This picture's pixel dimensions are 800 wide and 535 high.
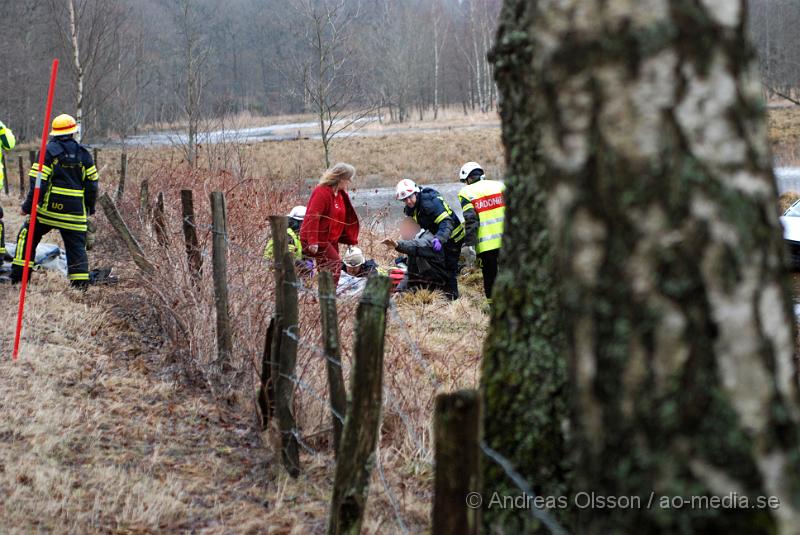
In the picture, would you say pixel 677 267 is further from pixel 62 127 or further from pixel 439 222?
pixel 439 222

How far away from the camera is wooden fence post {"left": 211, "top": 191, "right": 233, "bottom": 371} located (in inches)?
202

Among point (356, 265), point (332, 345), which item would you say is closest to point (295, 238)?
point (356, 265)

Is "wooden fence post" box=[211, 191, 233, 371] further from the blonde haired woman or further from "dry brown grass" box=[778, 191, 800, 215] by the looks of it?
"dry brown grass" box=[778, 191, 800, 215]

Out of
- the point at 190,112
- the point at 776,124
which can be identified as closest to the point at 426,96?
the point at 776,124

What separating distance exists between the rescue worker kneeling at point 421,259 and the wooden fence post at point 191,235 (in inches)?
121

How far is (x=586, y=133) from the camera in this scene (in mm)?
1208

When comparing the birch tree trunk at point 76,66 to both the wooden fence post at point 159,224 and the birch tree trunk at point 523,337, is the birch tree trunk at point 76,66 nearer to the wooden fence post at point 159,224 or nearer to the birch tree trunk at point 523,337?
the wooden fence post at point 159,224

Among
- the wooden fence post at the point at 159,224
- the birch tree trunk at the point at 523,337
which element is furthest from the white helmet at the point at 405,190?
the birch tree trunk at the point at 523,337

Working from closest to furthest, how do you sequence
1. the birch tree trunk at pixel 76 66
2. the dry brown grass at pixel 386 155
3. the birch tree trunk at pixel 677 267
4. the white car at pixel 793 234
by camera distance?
the birch tree trunk at pixel 677 267 < the white car at pixel 793 234 < the birch tree trunk at pixel 76 66 < the dry brown grass at pixel 386 155

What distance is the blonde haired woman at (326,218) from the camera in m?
7.72

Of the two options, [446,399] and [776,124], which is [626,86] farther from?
[776,124]

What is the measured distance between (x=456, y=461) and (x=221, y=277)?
11.5ft

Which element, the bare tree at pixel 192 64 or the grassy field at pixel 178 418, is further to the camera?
the bare tree at pixel 192 64

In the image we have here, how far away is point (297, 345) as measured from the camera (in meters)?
3.89
